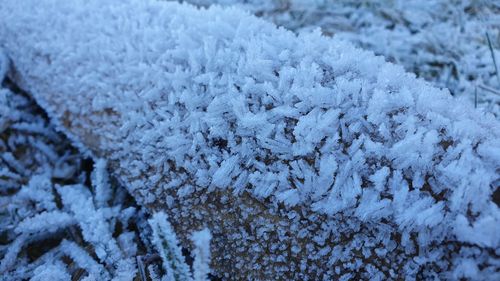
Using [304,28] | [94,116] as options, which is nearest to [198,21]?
[94,116]

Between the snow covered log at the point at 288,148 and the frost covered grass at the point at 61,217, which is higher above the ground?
the snow covered log at the point at 288,148

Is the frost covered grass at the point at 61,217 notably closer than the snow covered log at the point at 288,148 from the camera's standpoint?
No

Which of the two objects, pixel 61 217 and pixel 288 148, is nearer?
pixel 288 148

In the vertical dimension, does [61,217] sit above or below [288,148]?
below

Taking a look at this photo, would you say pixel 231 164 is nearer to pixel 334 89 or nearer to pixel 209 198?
pixel 209 198

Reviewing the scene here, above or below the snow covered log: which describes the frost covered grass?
below

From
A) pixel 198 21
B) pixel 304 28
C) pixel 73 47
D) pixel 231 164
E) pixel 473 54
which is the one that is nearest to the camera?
pixel 231 164

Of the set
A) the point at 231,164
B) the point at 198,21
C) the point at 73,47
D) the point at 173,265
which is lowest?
the point at 173,265

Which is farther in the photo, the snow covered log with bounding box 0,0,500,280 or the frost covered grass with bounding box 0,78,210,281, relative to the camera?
the frost covered grass with bounding box 0,78,210,281
